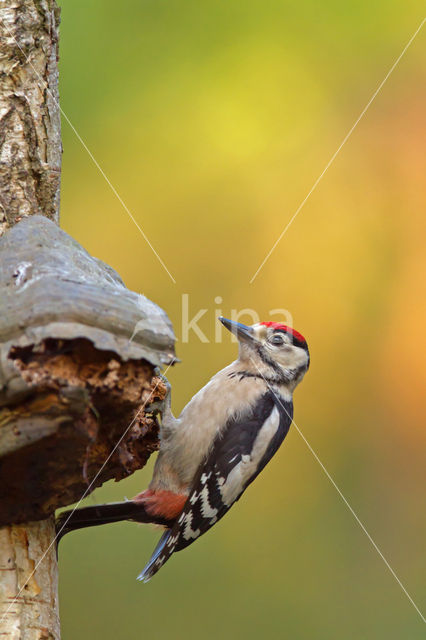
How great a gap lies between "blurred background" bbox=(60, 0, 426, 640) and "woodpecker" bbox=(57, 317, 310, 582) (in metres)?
1.01

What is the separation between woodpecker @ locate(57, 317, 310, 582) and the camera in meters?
3.27

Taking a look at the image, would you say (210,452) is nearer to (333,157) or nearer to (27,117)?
(27,117)

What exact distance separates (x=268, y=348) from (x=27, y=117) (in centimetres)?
162

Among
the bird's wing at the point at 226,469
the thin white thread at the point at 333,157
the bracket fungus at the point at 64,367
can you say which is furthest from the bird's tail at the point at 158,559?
the thin white thread at the point at 333,157

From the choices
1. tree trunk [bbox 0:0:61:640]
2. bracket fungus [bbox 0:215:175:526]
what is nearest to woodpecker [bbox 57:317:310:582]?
tree trunk [bbox 0:0:61:640]

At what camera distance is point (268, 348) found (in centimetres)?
364

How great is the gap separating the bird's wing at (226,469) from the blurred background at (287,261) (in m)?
1.03

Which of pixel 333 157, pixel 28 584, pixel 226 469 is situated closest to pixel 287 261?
pixel 333 157

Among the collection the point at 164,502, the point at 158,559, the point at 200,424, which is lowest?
the point at 158,559

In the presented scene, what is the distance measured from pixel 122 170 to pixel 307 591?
8.83 feet

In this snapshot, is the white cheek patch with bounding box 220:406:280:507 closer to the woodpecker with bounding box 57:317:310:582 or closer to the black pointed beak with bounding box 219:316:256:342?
the woodpecker with bounding box 57:317:310:582

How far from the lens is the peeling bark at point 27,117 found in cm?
240

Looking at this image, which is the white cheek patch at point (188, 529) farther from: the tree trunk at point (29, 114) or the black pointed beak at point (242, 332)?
the tree trunk at point (29, 114)

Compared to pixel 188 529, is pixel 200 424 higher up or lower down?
higher up
